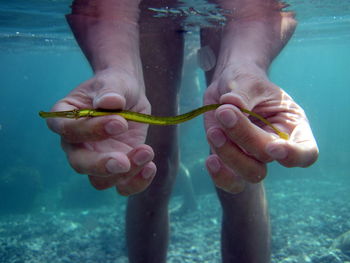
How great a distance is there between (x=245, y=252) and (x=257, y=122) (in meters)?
1.84

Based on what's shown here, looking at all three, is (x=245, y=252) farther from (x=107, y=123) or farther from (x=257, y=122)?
(x=107, y=123)

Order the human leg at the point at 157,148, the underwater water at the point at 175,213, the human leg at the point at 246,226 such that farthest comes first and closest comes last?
the underwater water at the point at 175,213 → the human leg at the point at 157,148 → the human leg at the point at 246,226

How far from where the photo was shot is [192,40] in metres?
15.2

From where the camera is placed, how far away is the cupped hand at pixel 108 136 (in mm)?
1916

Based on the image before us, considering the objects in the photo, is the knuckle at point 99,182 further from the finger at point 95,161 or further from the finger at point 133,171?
the finger at point 95,161

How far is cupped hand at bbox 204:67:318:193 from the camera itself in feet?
5.93

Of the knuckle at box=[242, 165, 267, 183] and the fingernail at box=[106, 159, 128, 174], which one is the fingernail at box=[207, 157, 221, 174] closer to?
the knuckle at box=[242, 165, 267, 183]

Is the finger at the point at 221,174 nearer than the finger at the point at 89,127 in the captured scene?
No

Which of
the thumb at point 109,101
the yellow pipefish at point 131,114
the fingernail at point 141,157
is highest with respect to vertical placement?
the thumb at point 109,101

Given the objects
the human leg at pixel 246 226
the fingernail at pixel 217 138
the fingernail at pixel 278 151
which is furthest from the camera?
the human leg at pixel 246 226

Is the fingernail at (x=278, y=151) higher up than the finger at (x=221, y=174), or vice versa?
the fingernail at (x=278, y=151)

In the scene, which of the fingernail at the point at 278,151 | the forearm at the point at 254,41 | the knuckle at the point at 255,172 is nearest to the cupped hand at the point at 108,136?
the knuckle at the point at 255,172

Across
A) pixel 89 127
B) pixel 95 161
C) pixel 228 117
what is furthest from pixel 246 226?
pixel 89 127

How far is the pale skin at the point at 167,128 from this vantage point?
75.4 inches
